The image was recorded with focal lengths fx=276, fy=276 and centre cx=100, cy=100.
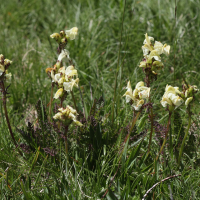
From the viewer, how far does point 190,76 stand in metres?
2.98

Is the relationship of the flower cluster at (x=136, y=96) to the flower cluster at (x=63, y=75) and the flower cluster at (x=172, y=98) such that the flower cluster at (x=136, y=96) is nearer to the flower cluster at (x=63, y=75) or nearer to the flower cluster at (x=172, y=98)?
the flower cluster at (x=172, y=98)

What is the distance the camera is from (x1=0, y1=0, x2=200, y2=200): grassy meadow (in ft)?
6.32

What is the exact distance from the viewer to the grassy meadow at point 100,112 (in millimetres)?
1928

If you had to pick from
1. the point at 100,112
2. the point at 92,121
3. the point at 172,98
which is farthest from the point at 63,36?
the point at 172,98

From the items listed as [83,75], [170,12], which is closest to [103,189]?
[83,75]

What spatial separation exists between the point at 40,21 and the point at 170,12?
217 cm

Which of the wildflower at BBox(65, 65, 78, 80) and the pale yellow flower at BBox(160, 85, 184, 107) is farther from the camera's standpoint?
the wildflower at BBox(65, 65, 78, 80)

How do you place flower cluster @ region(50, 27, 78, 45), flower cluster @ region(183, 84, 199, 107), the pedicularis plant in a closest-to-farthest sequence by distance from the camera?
flower cluster @ region(183, 84, 199, 107), the pedicularis plant, flower cluster @ region(50, 27, 78, 45)

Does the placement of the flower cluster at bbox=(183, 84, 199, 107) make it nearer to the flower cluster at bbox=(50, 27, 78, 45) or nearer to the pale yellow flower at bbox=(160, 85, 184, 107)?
the pale yellow flower at bbox=(160, 85, 184, 107)

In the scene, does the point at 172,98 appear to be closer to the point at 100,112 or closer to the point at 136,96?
the point at 136,96

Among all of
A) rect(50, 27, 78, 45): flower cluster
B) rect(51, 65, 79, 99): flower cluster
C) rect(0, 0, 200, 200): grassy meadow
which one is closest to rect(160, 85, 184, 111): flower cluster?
rect(0, 0, 200, 200): grassy meadow

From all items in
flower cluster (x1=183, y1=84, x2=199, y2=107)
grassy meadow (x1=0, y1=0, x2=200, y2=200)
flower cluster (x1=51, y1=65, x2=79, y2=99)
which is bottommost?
grassy meadow (x1=0, y1=0, x2=200, y2=200)

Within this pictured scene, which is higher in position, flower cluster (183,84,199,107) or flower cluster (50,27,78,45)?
flower cluster (50,27,78,45)

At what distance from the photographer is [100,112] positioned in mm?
2662
